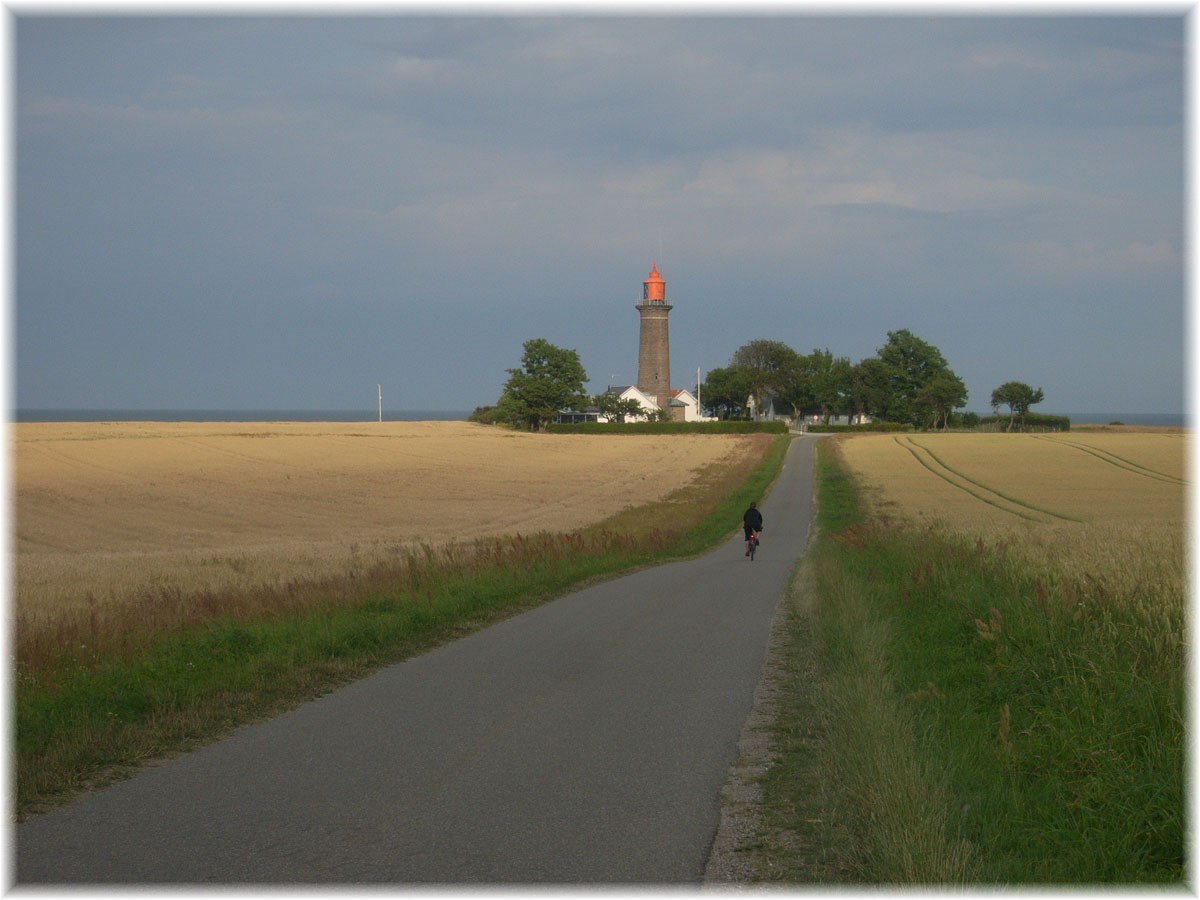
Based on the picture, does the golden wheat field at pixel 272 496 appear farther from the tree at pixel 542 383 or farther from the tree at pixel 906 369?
the tree at pixel 906 369

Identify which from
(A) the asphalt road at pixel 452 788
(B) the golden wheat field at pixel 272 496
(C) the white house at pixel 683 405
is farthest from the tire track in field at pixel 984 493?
(C) the white house at pixel 683 405

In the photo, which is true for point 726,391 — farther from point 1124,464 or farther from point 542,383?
point 1124,464

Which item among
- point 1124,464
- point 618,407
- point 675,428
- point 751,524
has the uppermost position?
point 618,407

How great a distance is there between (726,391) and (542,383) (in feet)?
124

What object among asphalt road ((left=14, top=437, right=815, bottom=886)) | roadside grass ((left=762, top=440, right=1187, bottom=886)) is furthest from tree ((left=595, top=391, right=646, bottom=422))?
asphalt road ((left=14, top=437, right=815, bottom=886))

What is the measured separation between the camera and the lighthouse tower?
138 metres

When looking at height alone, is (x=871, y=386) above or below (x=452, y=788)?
above

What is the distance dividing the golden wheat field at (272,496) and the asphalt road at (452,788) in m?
9.42

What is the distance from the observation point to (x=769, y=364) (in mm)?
157375

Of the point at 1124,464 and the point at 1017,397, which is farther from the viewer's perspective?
the point at 1017,397

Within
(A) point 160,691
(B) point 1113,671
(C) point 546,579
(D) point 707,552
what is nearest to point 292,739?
(A) point 160,691

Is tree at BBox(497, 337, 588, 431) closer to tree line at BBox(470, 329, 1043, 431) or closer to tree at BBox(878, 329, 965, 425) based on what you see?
tree line at BBox(470, 329, 1043, 431)

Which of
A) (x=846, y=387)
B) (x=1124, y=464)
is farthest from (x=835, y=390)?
(x=1124, y=464)

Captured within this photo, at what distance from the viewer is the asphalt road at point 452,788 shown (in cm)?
580
